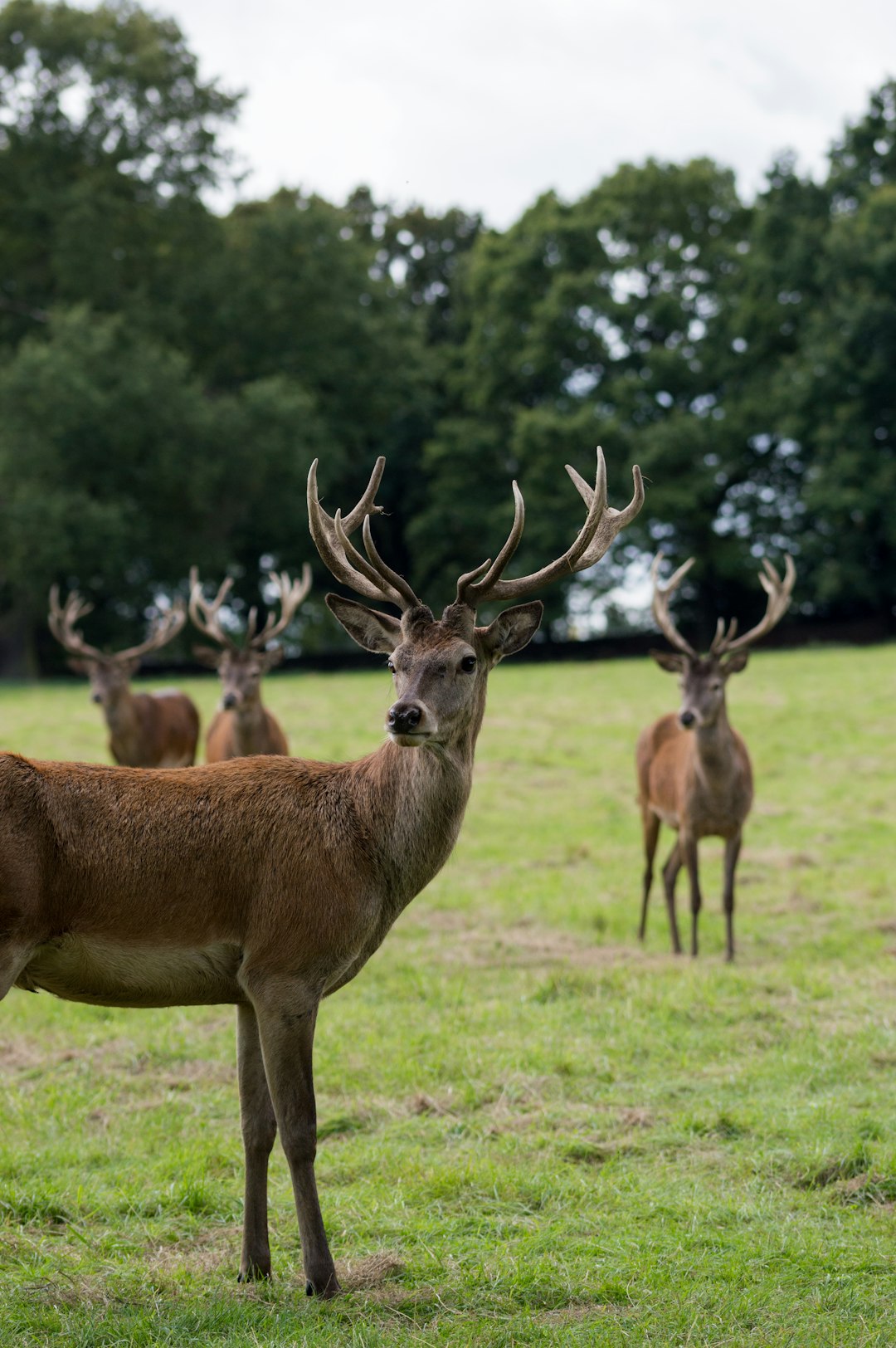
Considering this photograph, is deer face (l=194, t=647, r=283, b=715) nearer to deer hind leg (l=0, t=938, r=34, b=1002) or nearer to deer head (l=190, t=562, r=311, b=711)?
deer head (l=190, t=562, r=311, b=711)

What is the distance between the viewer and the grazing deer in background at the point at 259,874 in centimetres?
378

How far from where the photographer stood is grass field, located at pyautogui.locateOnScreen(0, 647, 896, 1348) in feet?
12.2

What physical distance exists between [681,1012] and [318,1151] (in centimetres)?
241

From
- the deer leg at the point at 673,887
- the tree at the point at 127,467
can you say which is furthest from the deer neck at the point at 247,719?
the tree at the point at 127,467

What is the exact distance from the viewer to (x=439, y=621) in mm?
4199

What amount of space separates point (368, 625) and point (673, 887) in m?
4.95

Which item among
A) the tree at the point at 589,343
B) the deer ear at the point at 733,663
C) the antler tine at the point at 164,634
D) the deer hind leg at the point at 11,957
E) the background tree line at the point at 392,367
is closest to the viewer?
the deer hind leg at the point at 11,957

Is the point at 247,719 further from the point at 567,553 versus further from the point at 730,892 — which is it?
the point at 567,553

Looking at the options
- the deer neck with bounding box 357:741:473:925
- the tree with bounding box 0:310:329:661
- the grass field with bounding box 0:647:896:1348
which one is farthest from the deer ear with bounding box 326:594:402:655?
the tree with bounding box 0:310:329:661

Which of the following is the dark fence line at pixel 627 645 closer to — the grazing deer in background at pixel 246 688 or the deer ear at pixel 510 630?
the grazing deer in background at pixel 246 688

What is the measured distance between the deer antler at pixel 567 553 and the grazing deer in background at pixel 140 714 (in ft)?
26.6

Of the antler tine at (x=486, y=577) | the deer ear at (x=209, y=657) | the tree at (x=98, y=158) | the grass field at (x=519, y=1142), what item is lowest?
the grass field at (x=519, y=1142)

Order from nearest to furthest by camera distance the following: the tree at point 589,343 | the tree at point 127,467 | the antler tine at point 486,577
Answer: the antler tine at point 486,577, the tree at point 127,467, the tree at point 589,343

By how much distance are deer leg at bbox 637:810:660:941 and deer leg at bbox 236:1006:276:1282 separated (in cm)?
492
